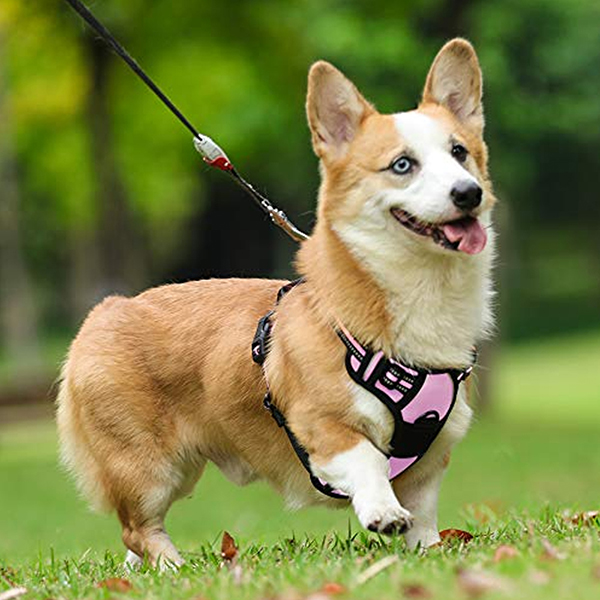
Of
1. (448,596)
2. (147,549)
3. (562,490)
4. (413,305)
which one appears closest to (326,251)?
(413,305)

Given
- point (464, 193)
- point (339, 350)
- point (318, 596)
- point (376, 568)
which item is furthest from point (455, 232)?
point (318, 596)

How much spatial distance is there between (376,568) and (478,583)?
53cm

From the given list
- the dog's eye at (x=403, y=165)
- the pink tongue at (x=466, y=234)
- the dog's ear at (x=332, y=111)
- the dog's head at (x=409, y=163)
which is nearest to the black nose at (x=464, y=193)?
the dog's head at (x=409, y=163)

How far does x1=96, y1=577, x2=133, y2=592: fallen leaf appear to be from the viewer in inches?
175

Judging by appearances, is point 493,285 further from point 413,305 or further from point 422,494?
point 422,494

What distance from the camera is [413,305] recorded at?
5.05 meters

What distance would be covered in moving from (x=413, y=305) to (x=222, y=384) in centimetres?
94

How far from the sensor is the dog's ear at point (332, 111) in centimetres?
525

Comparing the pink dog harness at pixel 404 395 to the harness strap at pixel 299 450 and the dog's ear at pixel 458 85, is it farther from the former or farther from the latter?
the dog's ear at pixel 458 85

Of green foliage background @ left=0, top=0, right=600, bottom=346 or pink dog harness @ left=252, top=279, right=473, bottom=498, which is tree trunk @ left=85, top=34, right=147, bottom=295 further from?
pink dog harness @ left=252, top=279, right=473, bottom=498

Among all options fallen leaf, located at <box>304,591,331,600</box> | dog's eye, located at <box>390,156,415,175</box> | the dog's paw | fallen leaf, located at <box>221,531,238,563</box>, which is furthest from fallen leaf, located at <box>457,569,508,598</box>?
dog's eye, located at <box>390,156,415,175</box>

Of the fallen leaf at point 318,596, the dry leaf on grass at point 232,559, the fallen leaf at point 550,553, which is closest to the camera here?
the fallen leaf at point 318,596

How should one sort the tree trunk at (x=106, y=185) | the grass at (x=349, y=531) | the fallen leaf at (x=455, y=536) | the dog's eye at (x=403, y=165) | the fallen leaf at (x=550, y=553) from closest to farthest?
the grass at (x=349, y=531)
the fallen leaf at (x=550, y=553)
the dog's eye at (x=403, y=165)
the fallen leaf at (x=455, y=536)
the tree trunk at (x=106, y=185)

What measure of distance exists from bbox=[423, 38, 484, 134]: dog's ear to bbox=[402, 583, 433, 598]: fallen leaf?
225 cm
